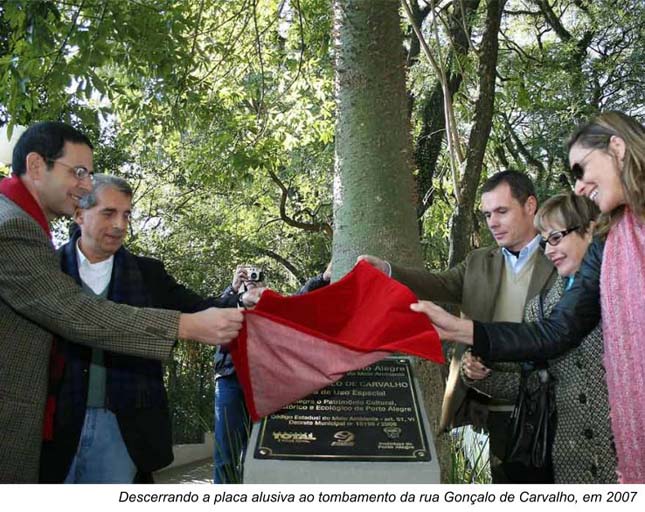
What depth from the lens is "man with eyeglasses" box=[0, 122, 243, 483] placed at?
9.66 ft

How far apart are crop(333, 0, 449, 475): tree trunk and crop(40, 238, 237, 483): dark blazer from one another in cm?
134

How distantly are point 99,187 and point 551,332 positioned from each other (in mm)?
2257

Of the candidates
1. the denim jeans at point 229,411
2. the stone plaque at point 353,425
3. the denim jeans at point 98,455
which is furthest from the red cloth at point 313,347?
the denim jeans at point 229,411

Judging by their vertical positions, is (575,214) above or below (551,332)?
above

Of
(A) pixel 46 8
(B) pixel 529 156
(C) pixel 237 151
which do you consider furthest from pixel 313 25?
(B) pixel 529 156

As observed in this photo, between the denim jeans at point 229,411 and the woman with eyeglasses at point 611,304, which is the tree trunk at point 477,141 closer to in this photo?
the denim jeans at point 229,411

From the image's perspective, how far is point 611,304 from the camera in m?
2.95

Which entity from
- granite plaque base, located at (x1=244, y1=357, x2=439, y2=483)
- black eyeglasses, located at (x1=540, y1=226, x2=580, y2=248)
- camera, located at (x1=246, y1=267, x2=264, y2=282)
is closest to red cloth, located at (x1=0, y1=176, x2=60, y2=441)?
granite plaque base, located at (x1=244, y1=357, x2=439, y2=483)

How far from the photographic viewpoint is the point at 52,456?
3.27 meters

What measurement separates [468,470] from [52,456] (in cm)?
259

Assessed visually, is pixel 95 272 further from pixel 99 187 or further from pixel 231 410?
pixel 231 410

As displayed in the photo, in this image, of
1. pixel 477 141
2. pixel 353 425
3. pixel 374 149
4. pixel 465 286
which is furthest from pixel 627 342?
pixel 477 141

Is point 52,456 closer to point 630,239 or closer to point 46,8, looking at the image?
point 630,239

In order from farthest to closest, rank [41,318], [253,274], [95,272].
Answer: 1. [253,274]
2. [95,272]
3. [41,318]
